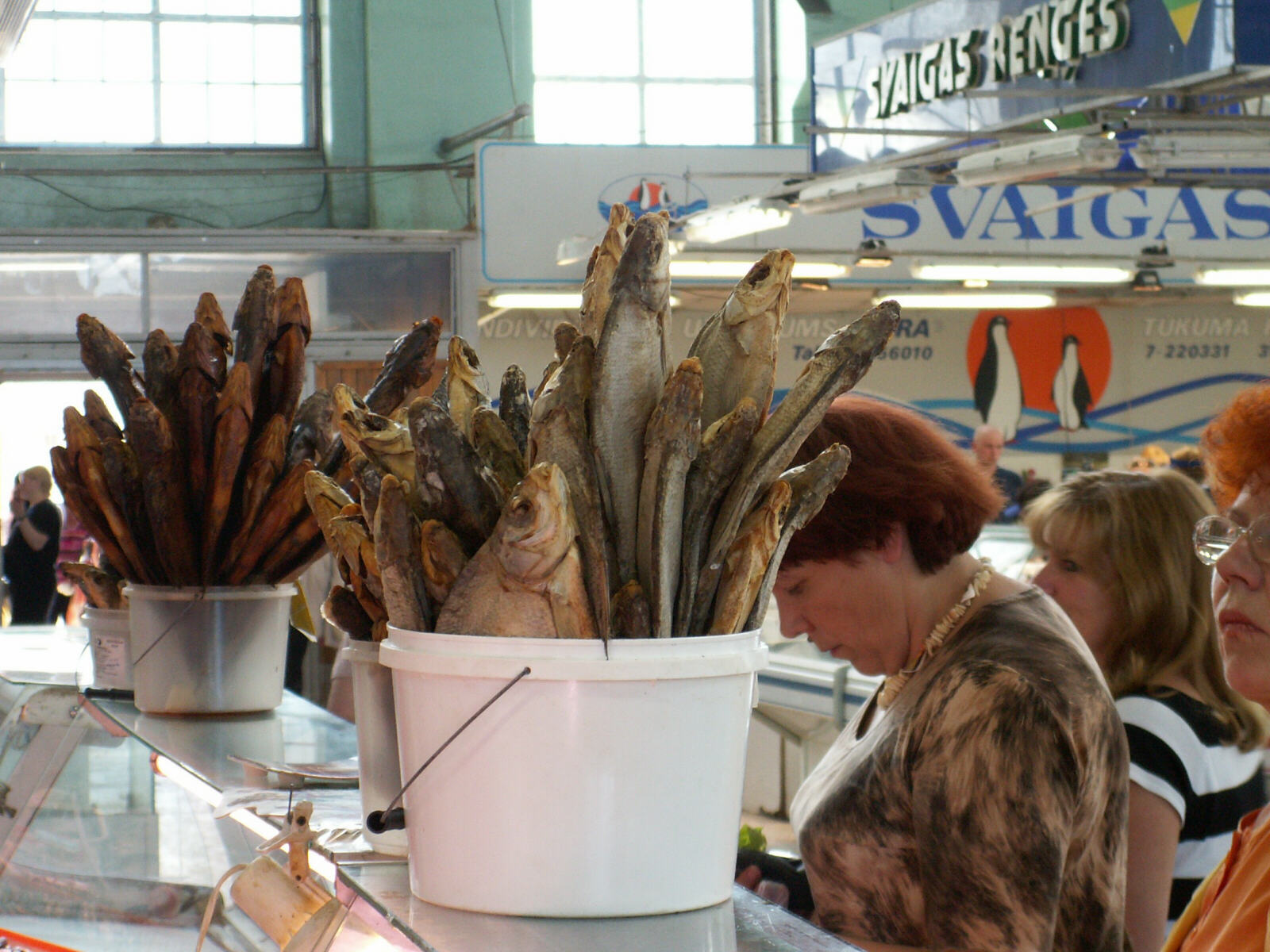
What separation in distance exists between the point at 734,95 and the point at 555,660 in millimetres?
12132

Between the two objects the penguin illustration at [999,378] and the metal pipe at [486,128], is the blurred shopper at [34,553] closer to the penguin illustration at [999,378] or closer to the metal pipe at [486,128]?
the metal pipe at [486,128]

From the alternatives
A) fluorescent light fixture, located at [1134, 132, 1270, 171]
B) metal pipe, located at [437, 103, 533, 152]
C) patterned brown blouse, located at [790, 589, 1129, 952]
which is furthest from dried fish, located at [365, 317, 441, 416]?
metal pipe, located at [437, 103, 533, 152]

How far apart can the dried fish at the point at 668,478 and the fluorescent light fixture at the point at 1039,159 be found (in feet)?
16.1

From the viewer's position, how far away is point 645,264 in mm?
931

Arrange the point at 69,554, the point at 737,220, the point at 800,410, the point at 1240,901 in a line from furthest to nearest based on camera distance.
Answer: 1. the point at 69,554
2. the point at 737,220
3. the point at 1240,901
4. the point at 800,410

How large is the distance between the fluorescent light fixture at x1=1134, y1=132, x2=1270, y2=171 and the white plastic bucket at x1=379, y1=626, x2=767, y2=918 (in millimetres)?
5218

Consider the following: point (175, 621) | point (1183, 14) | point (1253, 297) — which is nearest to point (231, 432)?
point (175, 621)

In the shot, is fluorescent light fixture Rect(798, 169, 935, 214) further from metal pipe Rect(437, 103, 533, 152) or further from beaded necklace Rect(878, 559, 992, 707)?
beaded necklace Rect(878, 559, 992, 707)

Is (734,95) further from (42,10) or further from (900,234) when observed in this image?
(42,10)

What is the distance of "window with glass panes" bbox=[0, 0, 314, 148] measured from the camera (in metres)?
11.2

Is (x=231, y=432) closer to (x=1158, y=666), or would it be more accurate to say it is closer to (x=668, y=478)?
(x=668, y=478)

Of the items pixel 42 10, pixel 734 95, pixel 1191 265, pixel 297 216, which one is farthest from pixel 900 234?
pixel 42 10

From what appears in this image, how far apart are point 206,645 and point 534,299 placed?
8.42m

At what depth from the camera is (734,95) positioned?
12.5 metres
